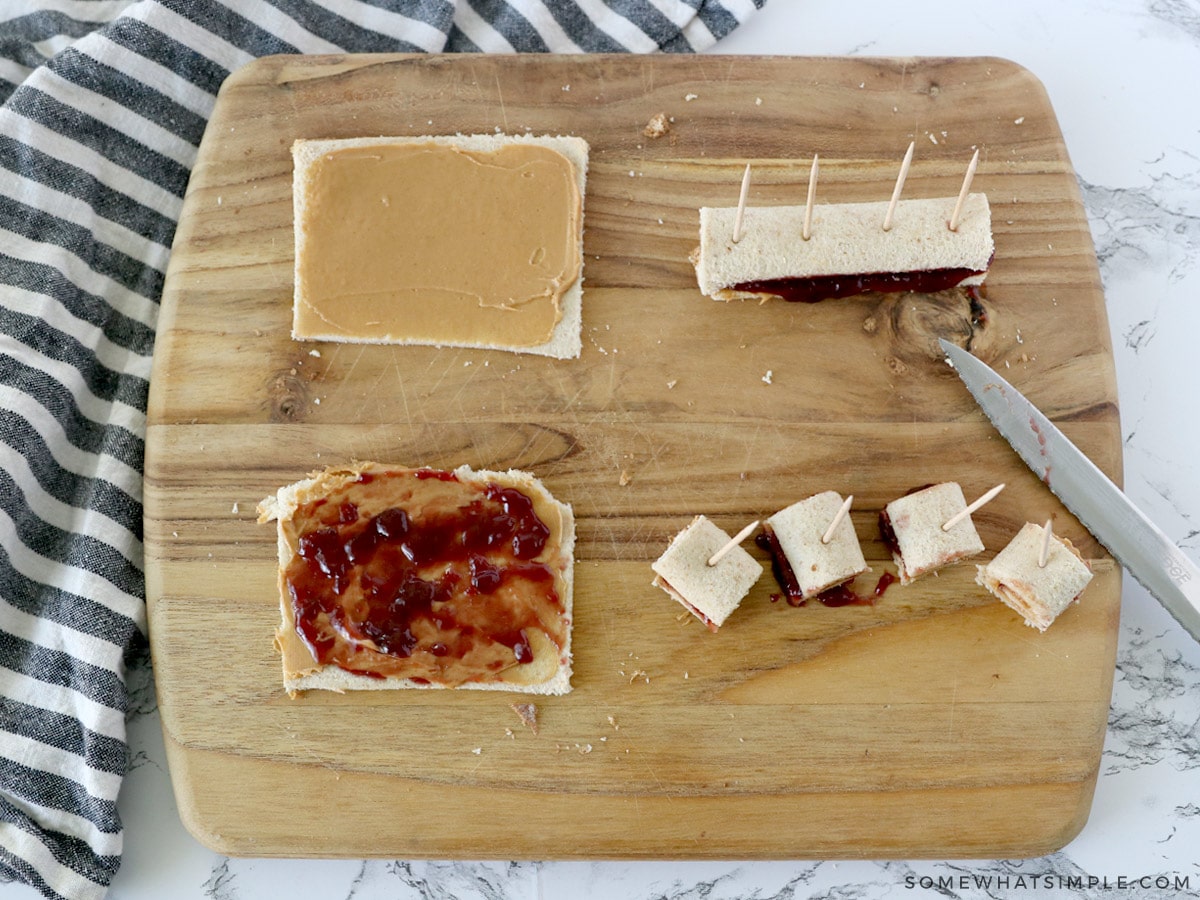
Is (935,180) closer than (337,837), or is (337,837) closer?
(337,837)

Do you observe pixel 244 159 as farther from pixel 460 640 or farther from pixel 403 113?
pixel 460 640

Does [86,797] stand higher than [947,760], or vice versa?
[86,797]

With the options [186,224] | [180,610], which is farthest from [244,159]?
[180,610]

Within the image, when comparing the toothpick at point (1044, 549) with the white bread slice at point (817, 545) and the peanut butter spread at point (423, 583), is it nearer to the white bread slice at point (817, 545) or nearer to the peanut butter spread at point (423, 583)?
the white bread slice at point (817, 545)

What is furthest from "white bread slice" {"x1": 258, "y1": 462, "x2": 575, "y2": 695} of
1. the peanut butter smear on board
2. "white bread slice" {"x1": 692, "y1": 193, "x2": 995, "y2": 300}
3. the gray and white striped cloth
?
"white bread slice" {"x1": 692, "y1": 193, "x2": 995, "y2": 300}

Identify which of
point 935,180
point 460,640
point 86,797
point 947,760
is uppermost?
point 935,180

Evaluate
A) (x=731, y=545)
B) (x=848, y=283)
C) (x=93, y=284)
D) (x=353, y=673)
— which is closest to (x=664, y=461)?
(x=731, y=545)
